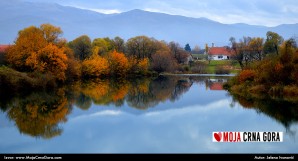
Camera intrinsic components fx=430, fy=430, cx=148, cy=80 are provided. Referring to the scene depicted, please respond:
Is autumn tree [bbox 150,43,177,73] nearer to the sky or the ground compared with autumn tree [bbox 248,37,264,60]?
nearer to the ground

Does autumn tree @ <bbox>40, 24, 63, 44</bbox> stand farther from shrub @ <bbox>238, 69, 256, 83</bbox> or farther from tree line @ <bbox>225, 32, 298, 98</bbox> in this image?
shrub @ <bbox>238, 69, 256, 83</bbox>

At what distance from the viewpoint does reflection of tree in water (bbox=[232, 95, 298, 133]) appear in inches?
1034

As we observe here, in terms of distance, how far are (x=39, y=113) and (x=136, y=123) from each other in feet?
26.4

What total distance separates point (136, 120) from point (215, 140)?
8.55 m

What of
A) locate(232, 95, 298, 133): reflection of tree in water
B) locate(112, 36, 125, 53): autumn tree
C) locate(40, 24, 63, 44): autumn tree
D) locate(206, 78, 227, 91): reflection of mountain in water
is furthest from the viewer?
locate(112, 36, 125, 53): autumn tree

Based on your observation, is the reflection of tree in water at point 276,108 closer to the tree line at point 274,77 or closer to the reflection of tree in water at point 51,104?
the tree line at point 274,77

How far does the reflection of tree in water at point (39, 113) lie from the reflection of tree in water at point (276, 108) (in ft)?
43.8

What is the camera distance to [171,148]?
61.5 ft

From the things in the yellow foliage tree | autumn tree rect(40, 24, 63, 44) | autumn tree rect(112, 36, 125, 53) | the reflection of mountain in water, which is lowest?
the reflection of mountain in water

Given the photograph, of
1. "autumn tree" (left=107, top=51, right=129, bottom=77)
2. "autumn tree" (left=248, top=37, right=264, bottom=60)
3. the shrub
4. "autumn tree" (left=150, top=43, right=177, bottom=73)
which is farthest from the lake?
"autumn tree" (left=150, top=43, right=177, bottom=73)

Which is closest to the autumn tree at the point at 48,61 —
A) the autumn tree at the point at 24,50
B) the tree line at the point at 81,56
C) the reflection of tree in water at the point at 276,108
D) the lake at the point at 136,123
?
the tree line at the point at 81,56

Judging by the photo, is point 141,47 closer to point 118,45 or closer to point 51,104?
point 118,45

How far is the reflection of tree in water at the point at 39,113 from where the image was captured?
77.9 feet
